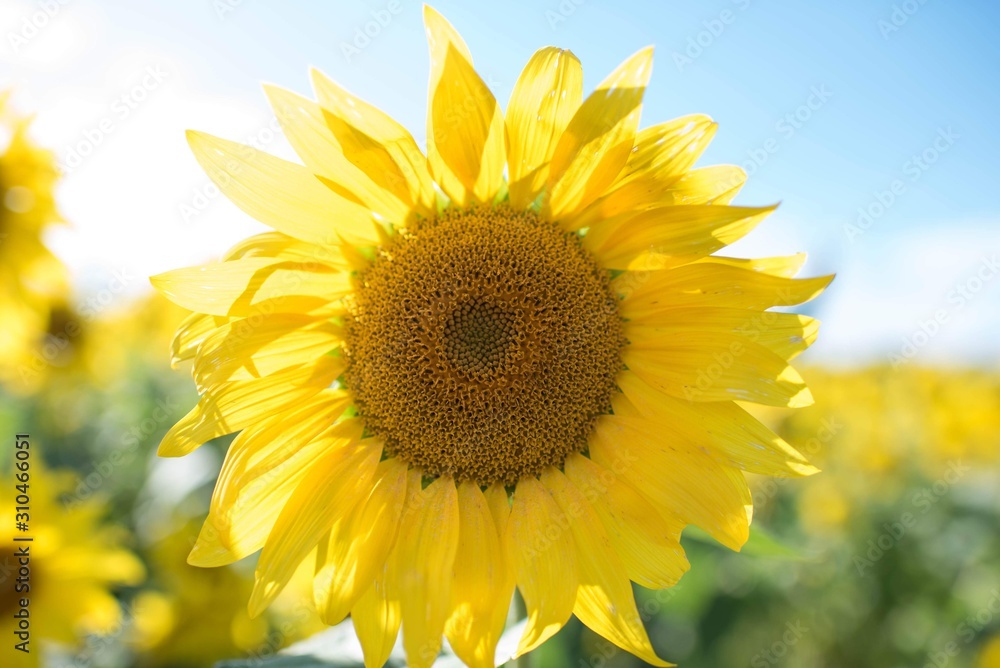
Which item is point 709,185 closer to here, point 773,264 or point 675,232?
point 675,232

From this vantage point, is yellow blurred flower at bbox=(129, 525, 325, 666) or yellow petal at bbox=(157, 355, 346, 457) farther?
yellow blurred flower at bbox=(129, 525, 325, 666)

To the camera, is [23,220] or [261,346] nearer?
[261,346]

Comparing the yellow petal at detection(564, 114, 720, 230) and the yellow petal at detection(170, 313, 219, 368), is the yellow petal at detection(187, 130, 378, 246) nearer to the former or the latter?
the yellow petal at detection(170, 313, 219, 368)

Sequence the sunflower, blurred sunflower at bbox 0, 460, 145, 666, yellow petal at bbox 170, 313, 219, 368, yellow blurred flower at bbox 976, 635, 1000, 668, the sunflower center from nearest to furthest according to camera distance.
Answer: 1. the sunflower
2. yellow petal at bbox 170, 313, 219, 368
3. the sunflower center
4. blurred sunflower at bbox 0, 460, 145, 666
5. yellow blurred flower at bbox 976, 635, 1000, 668

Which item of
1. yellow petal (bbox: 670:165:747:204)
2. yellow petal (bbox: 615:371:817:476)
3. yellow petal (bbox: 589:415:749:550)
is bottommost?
yellow petal (bbox: 589:415:749:550)

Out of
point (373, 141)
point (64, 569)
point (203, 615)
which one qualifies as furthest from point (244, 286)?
point (64, 569)

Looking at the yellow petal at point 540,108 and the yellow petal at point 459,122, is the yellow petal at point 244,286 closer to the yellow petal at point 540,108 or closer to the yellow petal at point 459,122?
the yellow petal at point 459,122

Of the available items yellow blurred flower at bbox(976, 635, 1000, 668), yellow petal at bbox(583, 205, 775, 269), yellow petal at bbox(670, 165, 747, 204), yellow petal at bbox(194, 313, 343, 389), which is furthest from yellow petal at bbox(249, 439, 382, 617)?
yellow blurred flower at bbox(976, 635, 1000, 668)
